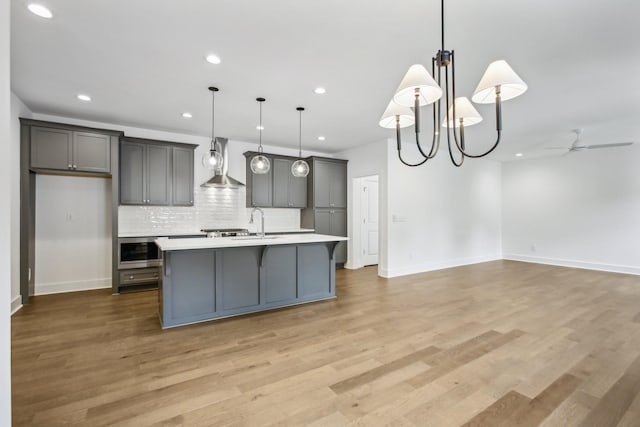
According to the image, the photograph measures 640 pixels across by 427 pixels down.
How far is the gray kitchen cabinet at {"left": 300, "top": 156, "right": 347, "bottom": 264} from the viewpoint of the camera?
6.12m

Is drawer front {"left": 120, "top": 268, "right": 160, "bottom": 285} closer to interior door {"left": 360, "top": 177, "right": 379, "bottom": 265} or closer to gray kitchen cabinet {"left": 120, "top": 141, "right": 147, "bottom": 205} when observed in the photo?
gray kitchen cabinet {"left": 120, "top": 141, "right": 147, "bottom": 205}

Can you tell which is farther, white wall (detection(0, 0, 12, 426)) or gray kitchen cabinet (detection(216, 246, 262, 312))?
gray kitchen cabinet (detection(216, 246, 262, 312))

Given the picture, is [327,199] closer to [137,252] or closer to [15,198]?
[137,252]

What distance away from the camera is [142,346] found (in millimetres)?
2689

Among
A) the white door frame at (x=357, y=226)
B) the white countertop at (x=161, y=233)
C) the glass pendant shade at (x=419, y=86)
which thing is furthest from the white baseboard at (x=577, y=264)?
the white countertop at (x=161, y=233)

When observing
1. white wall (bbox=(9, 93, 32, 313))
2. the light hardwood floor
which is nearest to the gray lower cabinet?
the light hardwood floor

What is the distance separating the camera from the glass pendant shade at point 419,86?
5.37 feet

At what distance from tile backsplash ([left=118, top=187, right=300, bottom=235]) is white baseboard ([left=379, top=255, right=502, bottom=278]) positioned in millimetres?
2415

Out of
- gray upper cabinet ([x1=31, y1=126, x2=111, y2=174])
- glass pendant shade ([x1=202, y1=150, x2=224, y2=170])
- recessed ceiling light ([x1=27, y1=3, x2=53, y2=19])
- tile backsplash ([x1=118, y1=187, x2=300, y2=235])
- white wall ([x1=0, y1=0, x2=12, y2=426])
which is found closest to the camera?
white wall ([x1=0, y1=0, x2=12, y2=426])

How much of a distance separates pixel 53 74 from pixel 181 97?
1.21 metres

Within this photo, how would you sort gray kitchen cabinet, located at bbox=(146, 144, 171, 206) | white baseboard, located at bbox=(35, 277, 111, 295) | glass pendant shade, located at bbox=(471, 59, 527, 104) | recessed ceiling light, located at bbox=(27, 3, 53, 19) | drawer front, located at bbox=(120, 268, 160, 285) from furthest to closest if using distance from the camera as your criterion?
gray kitchen cabinet, located at bbox=(146, 144, 171, 206), drawer front, located at bbox=(120, 268, 160, 285), white baseboard, located at bbox=(35, 277, 111, 295), recessed ceiling light, located at bbox=(27, 3, 53, 19), glass pendant shade, located at bbox=(471, 59, 527, 104)

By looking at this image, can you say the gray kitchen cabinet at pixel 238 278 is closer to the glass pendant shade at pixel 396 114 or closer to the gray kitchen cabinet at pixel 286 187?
the glass pendant shade at pixel 396 114

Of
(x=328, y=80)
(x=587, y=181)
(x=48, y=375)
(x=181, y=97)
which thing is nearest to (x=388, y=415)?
(x=48, y=375)

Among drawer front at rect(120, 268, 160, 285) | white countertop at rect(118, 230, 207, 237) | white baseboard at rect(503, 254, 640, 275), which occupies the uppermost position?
white countertop at rect(118, 230, 207, 237)
